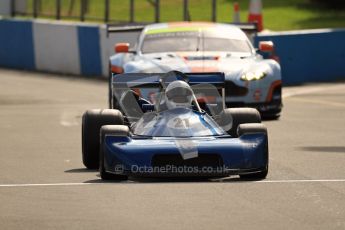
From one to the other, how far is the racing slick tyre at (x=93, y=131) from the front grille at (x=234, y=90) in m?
5.40

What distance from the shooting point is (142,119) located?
12508 mm

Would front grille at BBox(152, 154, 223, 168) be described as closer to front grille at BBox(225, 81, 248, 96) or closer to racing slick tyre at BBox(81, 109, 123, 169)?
racing slick tyre at BBox(81, 109, 123, 169)

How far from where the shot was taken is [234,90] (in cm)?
1812

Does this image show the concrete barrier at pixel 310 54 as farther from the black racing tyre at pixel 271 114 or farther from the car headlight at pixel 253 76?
the car headlight at pixel 253 76

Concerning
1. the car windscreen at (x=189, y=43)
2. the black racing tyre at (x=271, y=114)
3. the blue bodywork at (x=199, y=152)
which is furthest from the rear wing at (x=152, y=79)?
the car windscreen at (x=189, y=43)

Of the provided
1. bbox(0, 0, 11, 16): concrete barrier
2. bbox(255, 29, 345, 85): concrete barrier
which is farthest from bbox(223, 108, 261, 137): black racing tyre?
bbox(0, 0, 11, 16): concrete barrier

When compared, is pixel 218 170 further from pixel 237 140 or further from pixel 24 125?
pixel 24 125

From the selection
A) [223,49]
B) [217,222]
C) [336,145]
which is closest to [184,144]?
[217,222]

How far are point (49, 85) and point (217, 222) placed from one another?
17.6 metres

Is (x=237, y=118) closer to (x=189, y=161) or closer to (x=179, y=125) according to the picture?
(x=179, y=125)

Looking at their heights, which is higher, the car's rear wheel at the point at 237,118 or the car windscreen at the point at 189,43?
the car's rear wheel at the point at 237,118

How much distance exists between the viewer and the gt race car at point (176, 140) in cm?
1137

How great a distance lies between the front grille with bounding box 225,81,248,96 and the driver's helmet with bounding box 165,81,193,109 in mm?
5639

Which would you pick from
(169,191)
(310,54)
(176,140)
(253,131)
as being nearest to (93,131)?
(176,140)
